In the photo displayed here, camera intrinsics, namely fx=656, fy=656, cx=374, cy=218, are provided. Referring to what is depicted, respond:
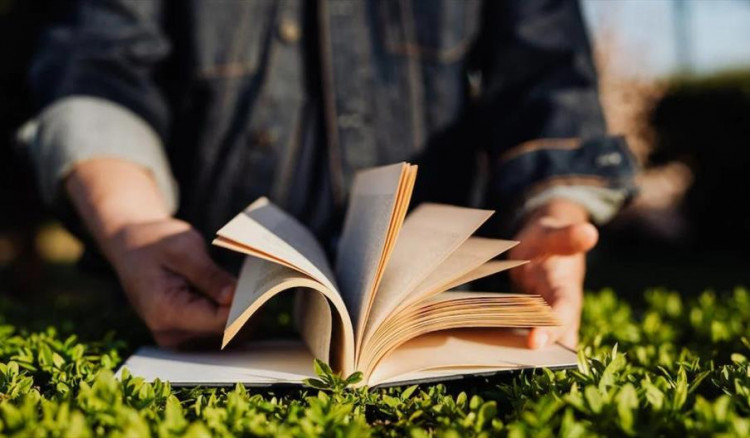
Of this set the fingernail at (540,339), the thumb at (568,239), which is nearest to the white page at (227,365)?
the fingernail at (540,339)

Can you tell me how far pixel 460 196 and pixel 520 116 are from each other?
327 millimetres

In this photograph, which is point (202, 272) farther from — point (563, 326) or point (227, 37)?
point (227, 37)

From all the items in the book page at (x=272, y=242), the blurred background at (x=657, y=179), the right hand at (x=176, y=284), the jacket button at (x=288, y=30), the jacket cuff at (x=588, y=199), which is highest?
the jacket button at (x=288, y=30)

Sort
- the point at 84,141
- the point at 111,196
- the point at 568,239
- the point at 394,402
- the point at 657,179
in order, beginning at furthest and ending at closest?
the point at 657,179
the point at 84,141
the point at 111,196
the point at 568,239
the point at 394,402

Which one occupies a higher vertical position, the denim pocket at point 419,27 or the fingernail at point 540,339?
the denim pocket at point 419,27

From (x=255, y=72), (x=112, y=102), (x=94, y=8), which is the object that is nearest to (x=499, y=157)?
(x=255, y=72)

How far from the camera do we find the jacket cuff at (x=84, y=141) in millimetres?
1688

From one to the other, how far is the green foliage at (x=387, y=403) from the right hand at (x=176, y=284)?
0.38 feet

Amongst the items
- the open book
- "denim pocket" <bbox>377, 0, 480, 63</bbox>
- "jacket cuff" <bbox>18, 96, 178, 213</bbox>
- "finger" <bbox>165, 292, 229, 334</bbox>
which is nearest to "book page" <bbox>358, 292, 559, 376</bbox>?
the open book

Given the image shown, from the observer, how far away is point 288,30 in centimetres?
203

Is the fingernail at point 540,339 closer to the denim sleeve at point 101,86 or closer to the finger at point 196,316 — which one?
the finger at point 196,316

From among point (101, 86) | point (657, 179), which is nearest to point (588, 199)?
point (101, 86)

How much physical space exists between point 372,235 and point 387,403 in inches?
12.0

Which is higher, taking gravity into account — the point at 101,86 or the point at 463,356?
the point at 101,86
